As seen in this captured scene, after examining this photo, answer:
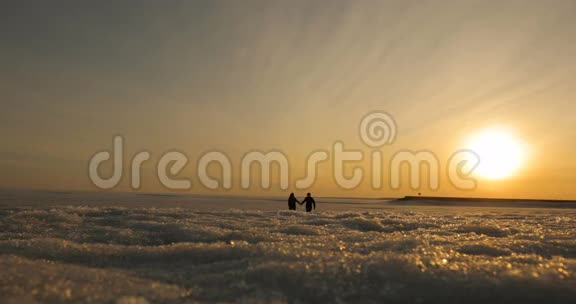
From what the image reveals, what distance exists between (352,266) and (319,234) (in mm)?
4770

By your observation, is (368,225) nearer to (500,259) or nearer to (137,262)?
(500,259)

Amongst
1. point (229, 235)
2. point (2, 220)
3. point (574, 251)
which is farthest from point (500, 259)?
point (2, 220)

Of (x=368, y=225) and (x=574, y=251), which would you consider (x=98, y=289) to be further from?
(x=368, y=225)

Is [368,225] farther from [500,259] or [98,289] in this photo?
[98,289]

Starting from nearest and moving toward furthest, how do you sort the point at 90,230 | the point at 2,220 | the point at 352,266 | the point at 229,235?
the point at 352,266
the point at 229,235
the point at 90,230
the point at 2,220

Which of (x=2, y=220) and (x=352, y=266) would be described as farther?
(x=2, y=220)

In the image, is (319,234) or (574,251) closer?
(574,251)

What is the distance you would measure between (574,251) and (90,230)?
11281 millimetres

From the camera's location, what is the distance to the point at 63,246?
650 cm

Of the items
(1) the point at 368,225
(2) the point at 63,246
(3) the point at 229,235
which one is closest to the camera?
(2) the point at 63,246

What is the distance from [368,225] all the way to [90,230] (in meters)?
8.64

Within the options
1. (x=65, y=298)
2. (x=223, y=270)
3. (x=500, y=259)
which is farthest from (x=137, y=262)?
(x=500, y=259)

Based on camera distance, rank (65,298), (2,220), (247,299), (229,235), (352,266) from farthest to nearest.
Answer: (2,220) < (229,235) < (352,266) < (247,299) < (65,298)

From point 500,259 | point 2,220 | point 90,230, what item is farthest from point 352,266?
point 2,220
